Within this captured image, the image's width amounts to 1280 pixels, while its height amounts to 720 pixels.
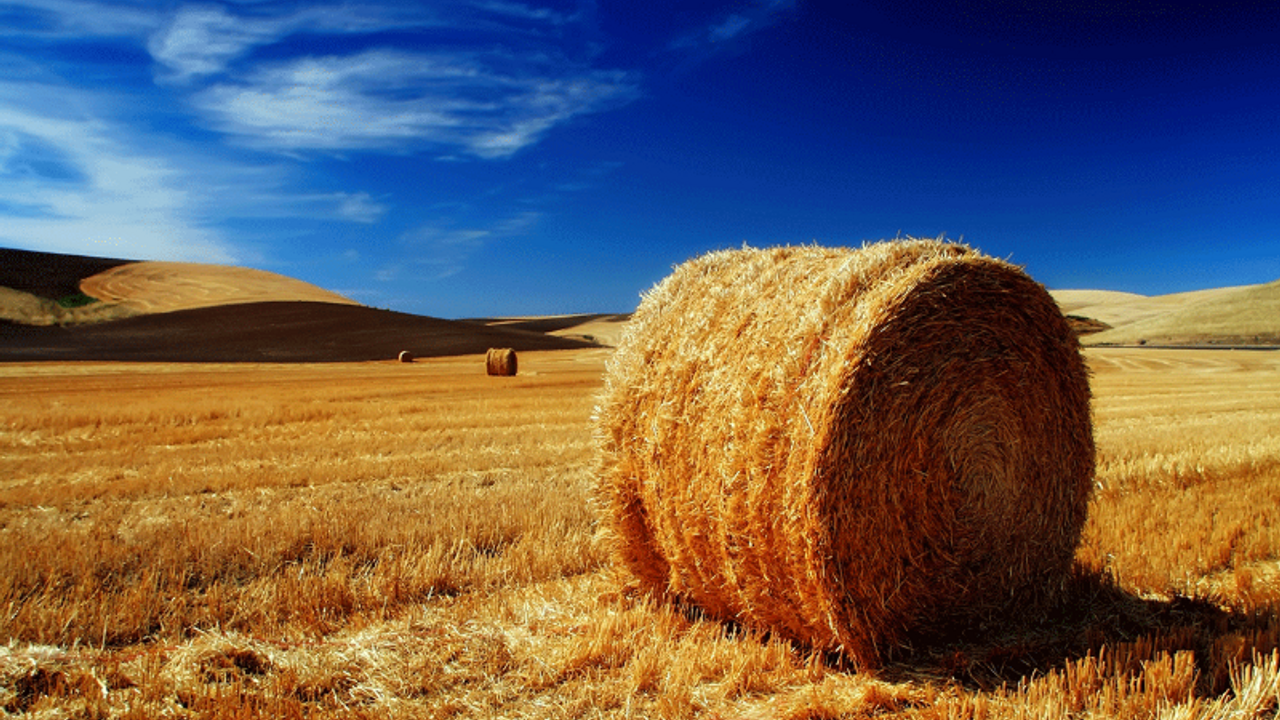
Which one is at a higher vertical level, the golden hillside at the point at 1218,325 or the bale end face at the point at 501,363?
the golden hillside at the point at 1218,325

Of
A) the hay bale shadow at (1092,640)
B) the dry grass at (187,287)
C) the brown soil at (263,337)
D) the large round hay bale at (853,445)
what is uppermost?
the dry grass at (187,287)

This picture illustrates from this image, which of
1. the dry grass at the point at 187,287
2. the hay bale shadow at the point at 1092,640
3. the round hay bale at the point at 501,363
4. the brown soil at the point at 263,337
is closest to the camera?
the hay bale shadow at the point at 1092,640

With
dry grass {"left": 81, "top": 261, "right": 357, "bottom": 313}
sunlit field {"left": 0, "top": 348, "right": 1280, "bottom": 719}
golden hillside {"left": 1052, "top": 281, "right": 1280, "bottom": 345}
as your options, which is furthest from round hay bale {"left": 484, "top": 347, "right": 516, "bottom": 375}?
golden hillside {"left": 1052, "top": 281, "right": 1280, "bottom": 345}

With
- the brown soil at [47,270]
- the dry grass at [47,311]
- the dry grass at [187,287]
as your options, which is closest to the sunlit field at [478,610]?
the dry grass at [47,311]

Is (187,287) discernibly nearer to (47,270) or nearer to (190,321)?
(47,270)

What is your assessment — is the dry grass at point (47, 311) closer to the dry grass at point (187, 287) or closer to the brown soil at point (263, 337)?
the dry grass at point (187, 287)

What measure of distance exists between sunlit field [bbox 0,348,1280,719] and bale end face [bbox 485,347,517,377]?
52.4 feet

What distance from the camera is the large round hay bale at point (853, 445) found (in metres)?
3.49

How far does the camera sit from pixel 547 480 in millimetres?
7602

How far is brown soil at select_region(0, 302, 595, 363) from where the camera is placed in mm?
37500

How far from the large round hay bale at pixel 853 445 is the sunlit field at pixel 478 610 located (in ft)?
0.89

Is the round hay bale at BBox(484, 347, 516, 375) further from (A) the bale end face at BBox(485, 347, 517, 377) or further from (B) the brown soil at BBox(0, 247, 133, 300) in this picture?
(B) the brown soil at BBox(0, 247, 133, 300)

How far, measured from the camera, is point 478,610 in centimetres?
422

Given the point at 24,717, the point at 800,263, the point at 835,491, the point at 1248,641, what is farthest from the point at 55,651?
the point at 1248,641
